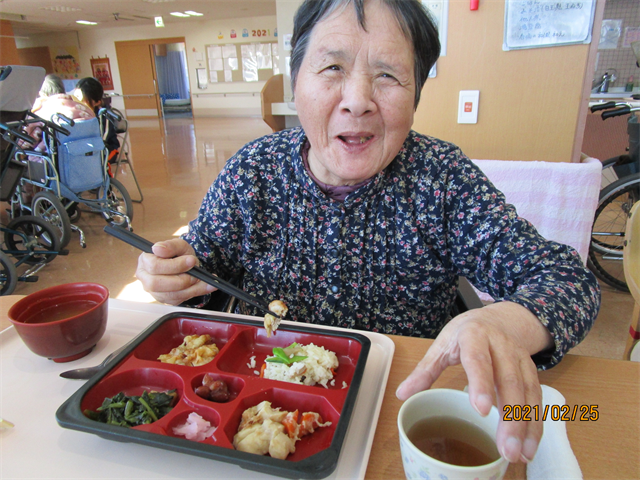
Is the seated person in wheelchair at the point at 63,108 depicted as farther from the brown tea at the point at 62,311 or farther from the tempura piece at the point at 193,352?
the tempura piece at the point at 193,352

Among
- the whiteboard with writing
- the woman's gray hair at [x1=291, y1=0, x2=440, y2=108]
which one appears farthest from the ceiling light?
the woman's gray hair at [x1=291, y1=0, x2=440, y2=108]

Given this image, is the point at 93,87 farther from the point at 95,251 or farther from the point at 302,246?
the point at 302,246

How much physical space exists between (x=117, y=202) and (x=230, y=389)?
3886 mm

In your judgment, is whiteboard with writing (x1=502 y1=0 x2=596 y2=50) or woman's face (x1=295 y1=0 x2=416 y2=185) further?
whiteboard with writing (x1=502 y1=0 x2=596 y2=50)

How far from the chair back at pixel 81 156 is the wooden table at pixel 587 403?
11.7 ft

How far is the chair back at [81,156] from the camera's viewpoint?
3.46 metres

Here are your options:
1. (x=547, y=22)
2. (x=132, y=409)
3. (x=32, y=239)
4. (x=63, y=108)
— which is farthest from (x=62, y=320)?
(x=63, y=108)

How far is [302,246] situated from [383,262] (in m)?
0.23

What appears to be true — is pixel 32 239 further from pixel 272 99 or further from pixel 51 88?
pixel 272 99

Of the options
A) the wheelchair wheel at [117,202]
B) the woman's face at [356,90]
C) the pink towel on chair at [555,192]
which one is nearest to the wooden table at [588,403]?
the woman's face at [356,90]

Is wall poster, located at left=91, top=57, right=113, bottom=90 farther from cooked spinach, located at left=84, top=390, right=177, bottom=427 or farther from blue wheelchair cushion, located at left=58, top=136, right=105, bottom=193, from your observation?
cooked spinach, located at left=84, top=390, right=177, bottom=427

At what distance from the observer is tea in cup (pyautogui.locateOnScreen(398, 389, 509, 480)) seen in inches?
20.1

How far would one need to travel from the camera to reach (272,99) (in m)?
6.01
